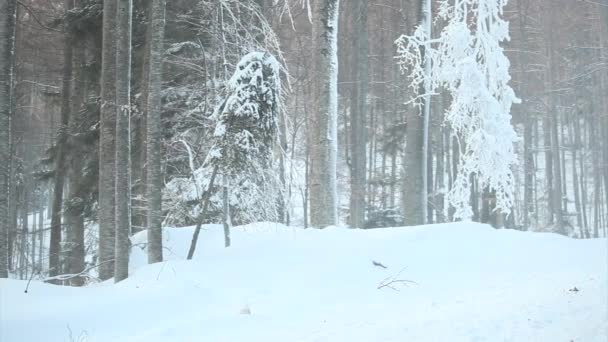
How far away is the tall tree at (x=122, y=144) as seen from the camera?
7.44 meters

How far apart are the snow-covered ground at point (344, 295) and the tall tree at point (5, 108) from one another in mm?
1552

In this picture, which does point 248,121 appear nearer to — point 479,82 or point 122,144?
point 122,144

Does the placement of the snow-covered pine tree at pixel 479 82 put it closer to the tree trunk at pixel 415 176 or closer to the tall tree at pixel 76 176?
the tree trunk at pixel 415 176

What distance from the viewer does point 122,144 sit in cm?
760

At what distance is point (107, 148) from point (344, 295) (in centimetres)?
456

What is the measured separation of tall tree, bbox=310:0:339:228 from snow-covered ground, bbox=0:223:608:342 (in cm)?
139

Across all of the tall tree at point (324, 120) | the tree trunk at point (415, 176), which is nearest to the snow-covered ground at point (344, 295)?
the tall tree at point (324, 120)

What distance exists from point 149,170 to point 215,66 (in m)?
3.12

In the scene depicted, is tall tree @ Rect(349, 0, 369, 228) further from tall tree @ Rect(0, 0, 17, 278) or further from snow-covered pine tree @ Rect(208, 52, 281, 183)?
tall tree @ Rect(0, 0, 17, 278)

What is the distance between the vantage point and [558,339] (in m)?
4.64

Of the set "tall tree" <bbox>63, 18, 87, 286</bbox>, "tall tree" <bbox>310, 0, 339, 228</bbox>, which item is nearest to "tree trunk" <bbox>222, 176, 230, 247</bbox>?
"tall tree" <bbox>310, 0, 339, 228</bbox>

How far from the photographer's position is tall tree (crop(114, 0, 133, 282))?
7.44 m

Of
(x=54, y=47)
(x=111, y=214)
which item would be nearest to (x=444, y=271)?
(x=111, y=214)

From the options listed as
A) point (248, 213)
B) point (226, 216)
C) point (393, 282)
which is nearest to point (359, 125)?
point (248, 213)
